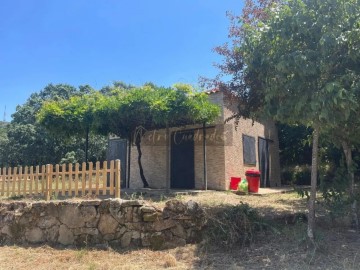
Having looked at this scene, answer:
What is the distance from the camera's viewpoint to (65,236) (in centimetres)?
760

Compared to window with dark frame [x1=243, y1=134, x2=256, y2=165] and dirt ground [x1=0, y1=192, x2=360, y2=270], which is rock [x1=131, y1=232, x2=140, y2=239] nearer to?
dirt ground [x1=0, y1=192, x2=360, y2=270]

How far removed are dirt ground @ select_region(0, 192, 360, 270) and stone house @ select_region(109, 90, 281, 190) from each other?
4996 mm

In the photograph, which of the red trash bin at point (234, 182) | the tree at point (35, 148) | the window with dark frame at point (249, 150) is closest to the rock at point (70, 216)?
the red trash bin at point (234, 182)

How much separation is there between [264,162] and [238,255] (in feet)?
34.6

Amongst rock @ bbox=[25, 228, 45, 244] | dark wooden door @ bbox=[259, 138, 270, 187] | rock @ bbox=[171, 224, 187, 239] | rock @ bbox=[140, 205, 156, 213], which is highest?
dark wooden door @ bbox=[259, 138, 270, 187]

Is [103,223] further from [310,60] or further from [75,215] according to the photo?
[310,60]

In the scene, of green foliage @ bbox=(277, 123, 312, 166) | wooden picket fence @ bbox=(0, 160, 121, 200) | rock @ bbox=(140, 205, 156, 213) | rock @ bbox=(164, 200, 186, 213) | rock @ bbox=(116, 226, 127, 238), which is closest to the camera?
rock @ bbox=(164, 200, 186, 213)

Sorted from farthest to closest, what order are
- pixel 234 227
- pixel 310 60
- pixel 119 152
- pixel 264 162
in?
1. pixel 264 162
2. pixel 119 152
3. pixel 234 227
4. pixel 310 60

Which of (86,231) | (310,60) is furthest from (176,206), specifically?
(310,60)

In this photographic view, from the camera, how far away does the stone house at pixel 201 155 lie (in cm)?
1241

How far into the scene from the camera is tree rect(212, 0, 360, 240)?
196 inches

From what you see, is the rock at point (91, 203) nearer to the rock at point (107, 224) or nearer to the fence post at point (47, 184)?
the rock at point (107, 224)

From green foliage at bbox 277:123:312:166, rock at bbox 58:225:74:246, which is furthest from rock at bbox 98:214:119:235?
green foliage at bbox 277:123:312:166

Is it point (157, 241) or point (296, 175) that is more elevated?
point (296, 175)
